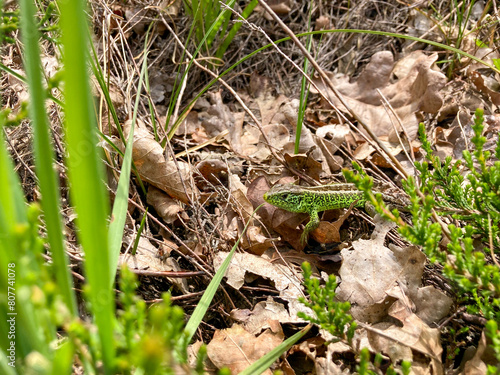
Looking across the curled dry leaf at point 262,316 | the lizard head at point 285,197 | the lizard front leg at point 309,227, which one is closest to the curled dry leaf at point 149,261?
the curled dry leaf at point 262,316

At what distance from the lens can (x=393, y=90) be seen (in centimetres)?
540

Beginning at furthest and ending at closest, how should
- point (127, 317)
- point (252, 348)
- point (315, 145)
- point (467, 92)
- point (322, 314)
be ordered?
1. point (467, 92)
2. point (315, 145)
3. point (252, 348)
4. point (322, 314)
5. point (127, 317)

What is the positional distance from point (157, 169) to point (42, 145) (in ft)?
8.39

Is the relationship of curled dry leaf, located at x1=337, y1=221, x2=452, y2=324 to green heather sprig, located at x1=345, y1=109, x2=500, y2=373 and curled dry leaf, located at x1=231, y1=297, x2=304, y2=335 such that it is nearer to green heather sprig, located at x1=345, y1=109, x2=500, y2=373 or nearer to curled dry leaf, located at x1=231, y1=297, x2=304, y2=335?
green heather sprig, located at x1=345, y1=109, x2=500, y2=373

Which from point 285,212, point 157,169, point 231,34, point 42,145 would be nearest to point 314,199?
point 285,212

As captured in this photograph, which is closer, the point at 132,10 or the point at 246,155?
the point at 246,155

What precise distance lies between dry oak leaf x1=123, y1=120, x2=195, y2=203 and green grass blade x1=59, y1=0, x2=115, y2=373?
2464 millimetres

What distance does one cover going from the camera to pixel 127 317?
159cm

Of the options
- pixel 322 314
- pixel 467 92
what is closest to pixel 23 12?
pixel 322 314

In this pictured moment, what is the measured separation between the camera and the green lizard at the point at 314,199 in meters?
4.05

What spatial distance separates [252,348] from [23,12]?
235cm

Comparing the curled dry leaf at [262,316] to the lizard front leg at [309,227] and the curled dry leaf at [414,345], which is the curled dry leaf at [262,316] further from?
the lizard front leg at [309,227]

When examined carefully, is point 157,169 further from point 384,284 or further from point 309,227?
point 384,284

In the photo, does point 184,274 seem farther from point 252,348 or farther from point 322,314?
point 322,314
